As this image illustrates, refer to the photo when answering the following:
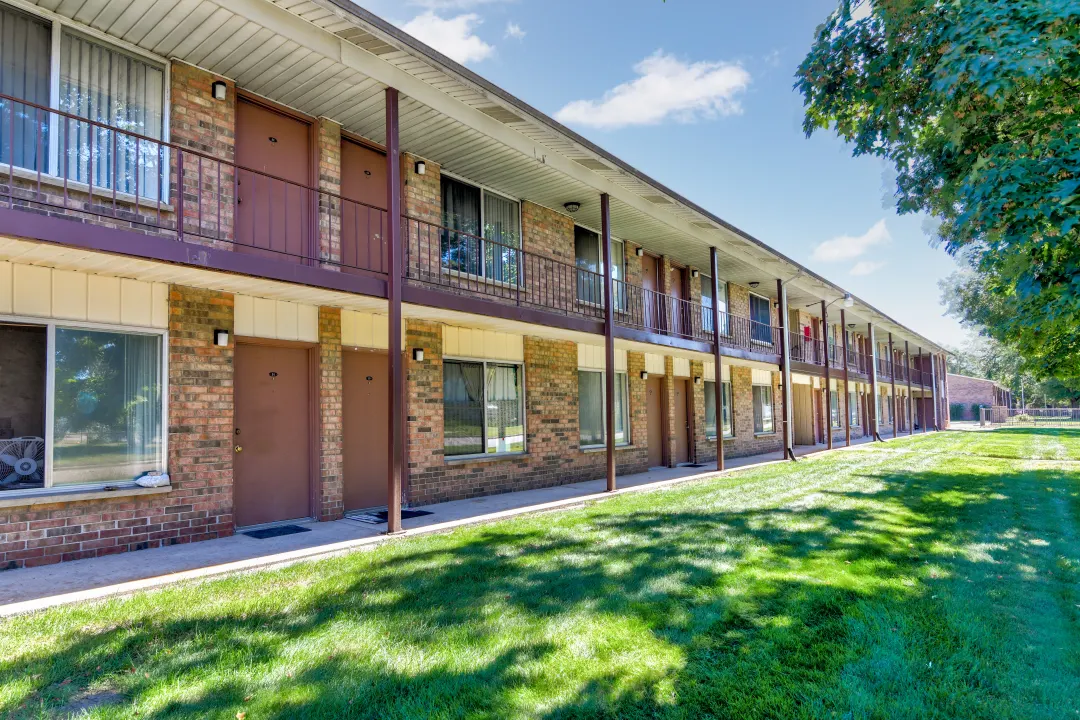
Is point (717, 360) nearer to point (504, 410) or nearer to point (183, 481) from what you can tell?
point (504, 410)

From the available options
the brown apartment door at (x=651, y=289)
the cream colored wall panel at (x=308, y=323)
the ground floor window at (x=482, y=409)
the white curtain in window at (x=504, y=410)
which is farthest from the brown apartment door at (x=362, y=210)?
the brown apartment door at (x=651, y=289)

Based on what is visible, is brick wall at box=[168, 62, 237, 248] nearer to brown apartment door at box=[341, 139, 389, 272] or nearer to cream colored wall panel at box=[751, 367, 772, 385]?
brown apartment door at box=[341, 139, 389, 272]

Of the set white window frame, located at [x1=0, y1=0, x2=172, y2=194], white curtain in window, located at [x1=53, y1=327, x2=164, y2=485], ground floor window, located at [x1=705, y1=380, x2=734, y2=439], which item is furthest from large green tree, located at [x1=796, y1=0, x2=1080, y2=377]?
ground floor window, located at [x1=705, y1=380, x2=734, y2=439]

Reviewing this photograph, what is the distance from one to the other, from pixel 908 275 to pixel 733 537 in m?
70.8

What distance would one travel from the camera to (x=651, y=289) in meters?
14.0

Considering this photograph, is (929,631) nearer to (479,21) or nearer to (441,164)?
(441,164)

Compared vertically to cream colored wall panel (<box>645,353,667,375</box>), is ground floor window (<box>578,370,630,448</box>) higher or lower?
lower

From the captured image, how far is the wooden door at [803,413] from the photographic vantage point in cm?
2227

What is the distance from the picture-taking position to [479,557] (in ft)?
17.8

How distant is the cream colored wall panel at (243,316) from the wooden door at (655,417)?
896 cm

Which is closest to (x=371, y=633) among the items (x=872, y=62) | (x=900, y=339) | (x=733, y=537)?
(x=733, y=537)

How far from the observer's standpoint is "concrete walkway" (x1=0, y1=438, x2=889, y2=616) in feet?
14.7

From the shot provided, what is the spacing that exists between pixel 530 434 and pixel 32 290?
6969mm

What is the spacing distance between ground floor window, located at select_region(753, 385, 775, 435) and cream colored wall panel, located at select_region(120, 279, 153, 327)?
15.8 metres
